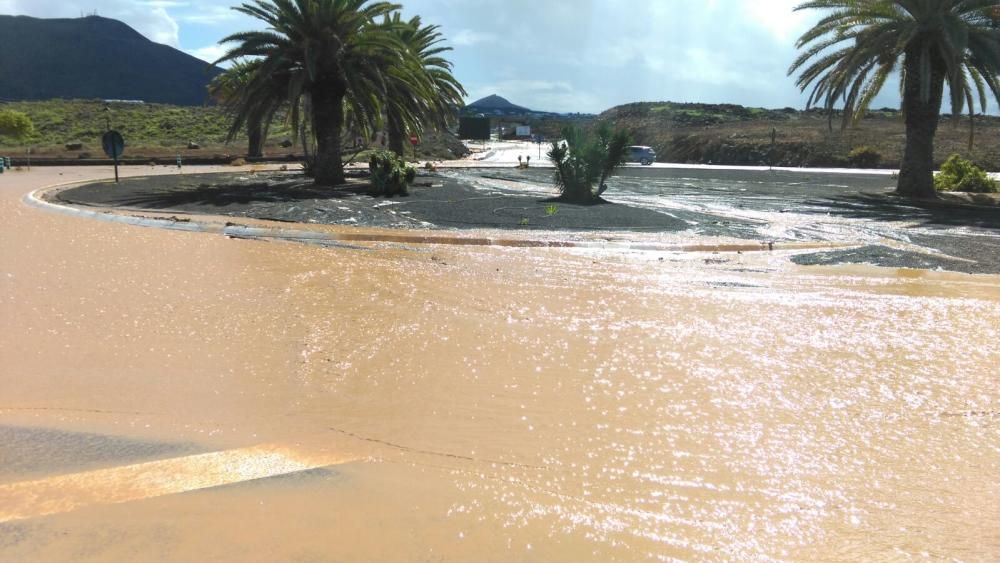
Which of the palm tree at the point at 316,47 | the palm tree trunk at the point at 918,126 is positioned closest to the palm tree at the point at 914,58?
the palm tree trunk at the point at 918,126

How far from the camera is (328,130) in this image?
69.4ft

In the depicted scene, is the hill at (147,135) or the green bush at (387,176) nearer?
the green bush at (387,176)

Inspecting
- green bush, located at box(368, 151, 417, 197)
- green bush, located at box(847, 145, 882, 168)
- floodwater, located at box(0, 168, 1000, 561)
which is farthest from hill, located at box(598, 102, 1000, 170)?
floodwater, located at box(0, 168, 1000, 561)

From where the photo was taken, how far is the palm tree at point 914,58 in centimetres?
1816

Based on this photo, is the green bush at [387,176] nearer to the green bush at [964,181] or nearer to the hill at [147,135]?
the green bush at [964,181]

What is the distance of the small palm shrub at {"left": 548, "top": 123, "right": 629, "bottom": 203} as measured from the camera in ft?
58.2

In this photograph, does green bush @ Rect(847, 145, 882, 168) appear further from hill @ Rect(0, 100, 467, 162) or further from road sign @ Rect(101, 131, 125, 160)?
road sign @ Rect(101, 131, 125, 160)

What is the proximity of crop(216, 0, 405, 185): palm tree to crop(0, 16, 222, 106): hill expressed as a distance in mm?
93051

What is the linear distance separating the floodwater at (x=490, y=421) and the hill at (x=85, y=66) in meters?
108

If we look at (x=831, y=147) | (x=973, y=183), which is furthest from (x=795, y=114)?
(x=973, y=183)

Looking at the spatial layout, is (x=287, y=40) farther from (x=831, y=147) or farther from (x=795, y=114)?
(x=795, y=114)

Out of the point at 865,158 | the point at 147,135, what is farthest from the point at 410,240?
the point at 147,135

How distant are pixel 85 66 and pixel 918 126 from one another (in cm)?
12948

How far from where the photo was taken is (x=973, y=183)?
72.2 feet
